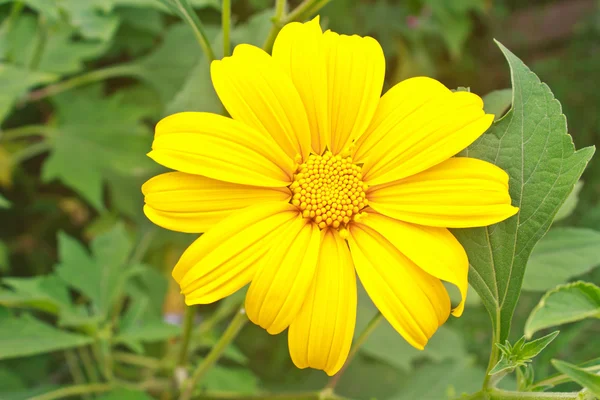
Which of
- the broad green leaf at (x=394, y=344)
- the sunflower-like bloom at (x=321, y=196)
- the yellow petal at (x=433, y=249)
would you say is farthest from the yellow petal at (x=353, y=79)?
the broad green leaf at (x=394, y=344)

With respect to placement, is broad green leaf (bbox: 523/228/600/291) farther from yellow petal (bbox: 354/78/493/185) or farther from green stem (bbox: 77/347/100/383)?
green stem (bbox: 77/347/100/383)

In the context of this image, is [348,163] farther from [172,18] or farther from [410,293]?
[172,18]

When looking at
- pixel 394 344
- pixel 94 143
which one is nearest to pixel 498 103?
pixel 394 344

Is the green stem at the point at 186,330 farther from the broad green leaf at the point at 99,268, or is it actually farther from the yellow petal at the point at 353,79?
the yellow petal at the point at 353,79

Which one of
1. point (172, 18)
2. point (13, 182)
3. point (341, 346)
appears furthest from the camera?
point (172, 18)

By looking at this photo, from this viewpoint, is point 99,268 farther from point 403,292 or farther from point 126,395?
point 403,292

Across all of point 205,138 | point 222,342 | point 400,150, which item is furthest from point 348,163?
point 222,342

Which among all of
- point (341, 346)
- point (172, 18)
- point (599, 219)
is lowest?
point (599, 219)
